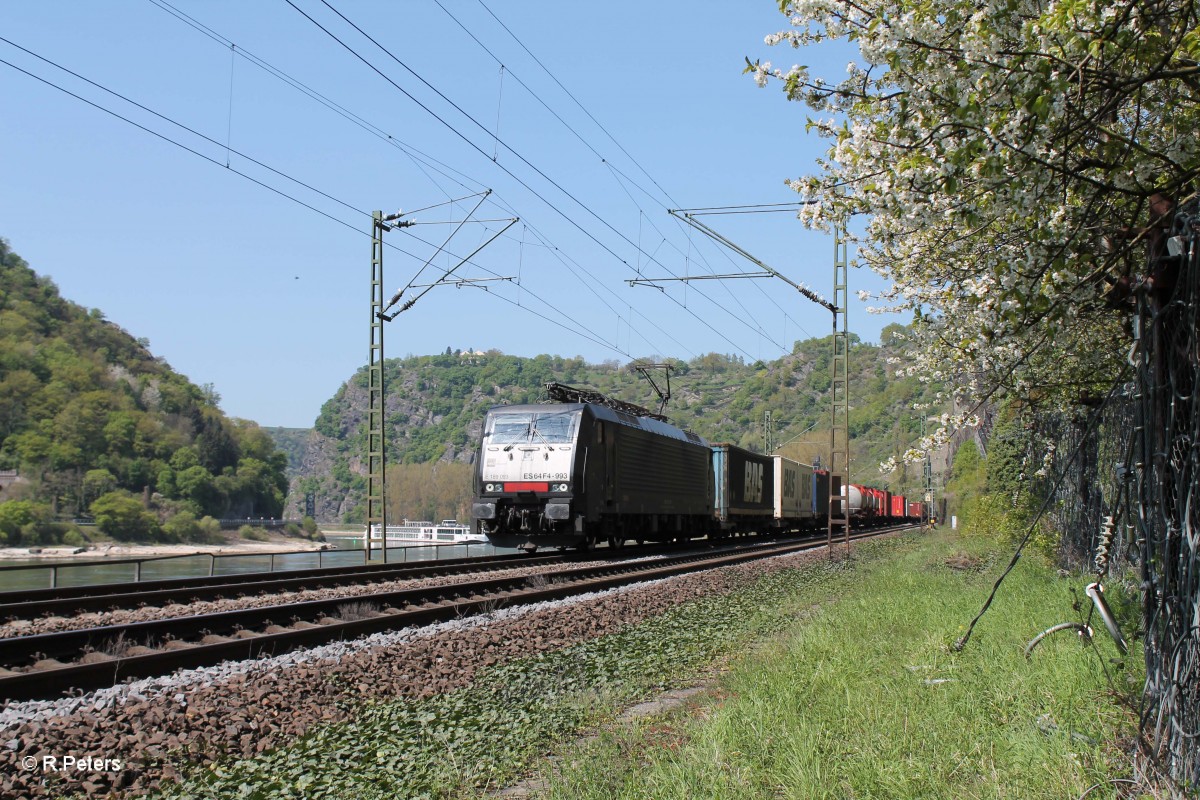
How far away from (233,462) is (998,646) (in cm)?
8569

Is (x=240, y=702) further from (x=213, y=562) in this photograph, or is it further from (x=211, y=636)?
(x=213, y=562)

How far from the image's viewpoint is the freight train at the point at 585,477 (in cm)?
2205

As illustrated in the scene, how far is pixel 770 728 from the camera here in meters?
5.90

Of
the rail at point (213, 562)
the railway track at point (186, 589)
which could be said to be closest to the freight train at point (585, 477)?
the rail at point (213, 562)

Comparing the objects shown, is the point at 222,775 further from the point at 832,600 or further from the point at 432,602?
the point at 832,600

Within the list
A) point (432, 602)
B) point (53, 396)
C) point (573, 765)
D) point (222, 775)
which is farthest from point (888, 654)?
point (53, 396)

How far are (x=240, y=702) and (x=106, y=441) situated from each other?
253ft

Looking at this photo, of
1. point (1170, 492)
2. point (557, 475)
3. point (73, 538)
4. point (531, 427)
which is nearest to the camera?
point (1170, 492)

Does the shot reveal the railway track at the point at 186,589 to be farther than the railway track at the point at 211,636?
Yes

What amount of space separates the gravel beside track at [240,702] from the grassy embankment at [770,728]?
282mm

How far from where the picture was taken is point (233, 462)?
86.1m

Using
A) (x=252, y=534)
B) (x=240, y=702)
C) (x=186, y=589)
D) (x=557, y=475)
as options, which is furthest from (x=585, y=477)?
(x=252, y=534)

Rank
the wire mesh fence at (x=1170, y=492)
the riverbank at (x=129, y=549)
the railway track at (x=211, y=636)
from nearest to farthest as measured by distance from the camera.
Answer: the wire mesh fence at (x=1170, y=492)
the railway track at (x=211, y=636)
the riverbank at (x=129, y=549)

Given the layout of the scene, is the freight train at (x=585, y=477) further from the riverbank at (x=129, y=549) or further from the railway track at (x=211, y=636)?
the riverbank at (x=129, y=549)
